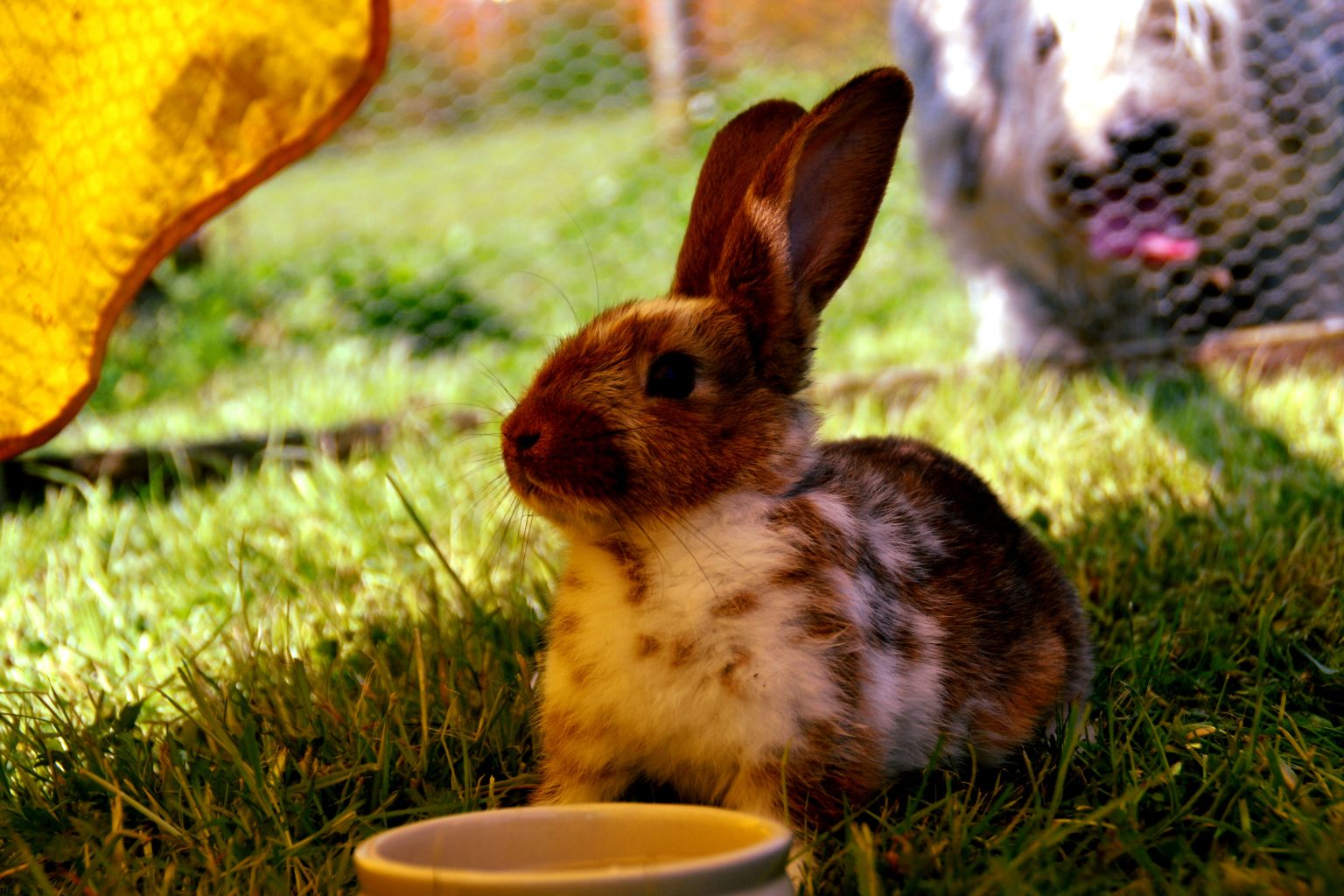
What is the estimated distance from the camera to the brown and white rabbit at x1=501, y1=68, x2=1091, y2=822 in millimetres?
1521

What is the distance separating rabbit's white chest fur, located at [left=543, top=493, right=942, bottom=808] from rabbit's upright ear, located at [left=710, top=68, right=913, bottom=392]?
23 centimetres

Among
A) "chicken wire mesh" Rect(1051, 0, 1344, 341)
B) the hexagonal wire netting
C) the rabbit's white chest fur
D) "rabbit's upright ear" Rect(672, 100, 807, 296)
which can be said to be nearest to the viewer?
the rabbit's white chest fur

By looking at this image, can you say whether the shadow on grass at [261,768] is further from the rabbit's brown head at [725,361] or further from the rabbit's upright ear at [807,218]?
the rabbit's upright ear at [807,218]

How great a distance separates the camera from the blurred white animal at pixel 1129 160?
416 centimetres

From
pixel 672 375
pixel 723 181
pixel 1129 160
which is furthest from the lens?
pixel 1129 160

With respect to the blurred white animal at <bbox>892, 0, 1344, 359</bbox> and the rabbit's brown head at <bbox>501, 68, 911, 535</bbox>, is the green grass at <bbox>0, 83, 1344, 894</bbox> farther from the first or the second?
the blurred white animal at <bbox>892, 0, 1344, 359</bbox>

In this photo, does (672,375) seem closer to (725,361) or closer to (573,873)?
(725,361)

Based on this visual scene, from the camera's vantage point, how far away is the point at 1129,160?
4277mm

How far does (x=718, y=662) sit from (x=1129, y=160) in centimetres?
330

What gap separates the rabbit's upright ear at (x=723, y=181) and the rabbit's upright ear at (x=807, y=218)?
3.1 inches

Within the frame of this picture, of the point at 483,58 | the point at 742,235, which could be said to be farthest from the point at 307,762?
the point at 483,58

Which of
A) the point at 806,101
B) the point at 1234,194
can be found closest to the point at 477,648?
the point at 1234,194

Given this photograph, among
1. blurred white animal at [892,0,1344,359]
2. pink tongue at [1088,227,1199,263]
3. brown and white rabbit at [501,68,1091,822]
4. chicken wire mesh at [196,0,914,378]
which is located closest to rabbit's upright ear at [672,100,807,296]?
brown and white rabbit at [501,68,1091,822]

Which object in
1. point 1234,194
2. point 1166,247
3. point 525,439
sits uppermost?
point 1234,194
